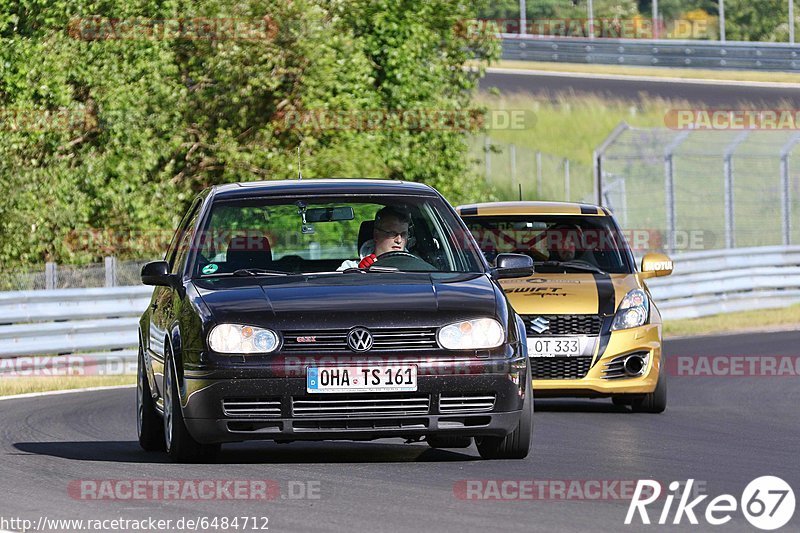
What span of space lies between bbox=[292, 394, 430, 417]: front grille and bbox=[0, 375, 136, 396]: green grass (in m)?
8.24

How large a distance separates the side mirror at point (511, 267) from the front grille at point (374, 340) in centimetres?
116

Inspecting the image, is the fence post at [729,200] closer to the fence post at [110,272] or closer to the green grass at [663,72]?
the fence post at [110,272]

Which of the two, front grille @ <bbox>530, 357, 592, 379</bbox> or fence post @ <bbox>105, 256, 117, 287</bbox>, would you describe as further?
fence post @ <bbox>105, 256, 117, 287</bbox>

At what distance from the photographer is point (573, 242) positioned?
14133 millimetres

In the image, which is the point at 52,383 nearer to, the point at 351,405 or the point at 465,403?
the point at 351,405

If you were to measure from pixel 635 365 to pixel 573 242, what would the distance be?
1.48m

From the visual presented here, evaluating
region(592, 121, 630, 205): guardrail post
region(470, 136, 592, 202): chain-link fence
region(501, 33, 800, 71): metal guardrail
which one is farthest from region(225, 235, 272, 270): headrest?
region(501, 33, 800, 71): metal guardrail

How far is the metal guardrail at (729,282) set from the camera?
25.7 metres

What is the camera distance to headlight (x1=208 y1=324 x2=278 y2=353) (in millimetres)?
8812

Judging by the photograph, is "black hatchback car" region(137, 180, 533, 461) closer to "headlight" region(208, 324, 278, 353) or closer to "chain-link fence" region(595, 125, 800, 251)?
"headlight" region(208, 324, 278, 353)

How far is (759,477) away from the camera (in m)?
8.77

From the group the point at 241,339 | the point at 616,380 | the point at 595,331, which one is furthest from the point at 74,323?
the point at 241,339

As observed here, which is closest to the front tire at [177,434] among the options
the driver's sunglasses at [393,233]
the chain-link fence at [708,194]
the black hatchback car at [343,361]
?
the black hatchback car at [343,361]

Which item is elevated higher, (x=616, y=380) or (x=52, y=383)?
(x=616, y=380)
